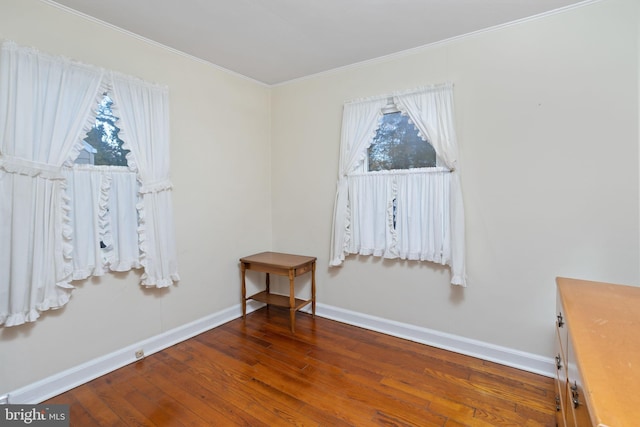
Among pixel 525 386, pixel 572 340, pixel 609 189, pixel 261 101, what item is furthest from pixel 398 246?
pixel 261 101

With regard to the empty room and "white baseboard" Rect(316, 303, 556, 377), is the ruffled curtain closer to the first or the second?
the empty room

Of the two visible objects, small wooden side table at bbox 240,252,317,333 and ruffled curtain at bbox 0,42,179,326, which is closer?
ruffled curtain at bbox 0,42,179,326

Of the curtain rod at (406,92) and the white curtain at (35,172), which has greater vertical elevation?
the curtain rod at (406,92)

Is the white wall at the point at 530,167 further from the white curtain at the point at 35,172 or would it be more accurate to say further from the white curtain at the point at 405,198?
the white curtain at the point at 35,172

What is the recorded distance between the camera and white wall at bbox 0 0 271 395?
1.89 m

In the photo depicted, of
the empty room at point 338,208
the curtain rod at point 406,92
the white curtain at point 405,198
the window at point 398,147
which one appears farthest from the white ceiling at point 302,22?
the window at point 398,147

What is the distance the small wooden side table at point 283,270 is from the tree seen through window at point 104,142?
1.47m

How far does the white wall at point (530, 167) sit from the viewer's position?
1.91m

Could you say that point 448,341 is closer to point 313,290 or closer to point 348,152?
point 313,290

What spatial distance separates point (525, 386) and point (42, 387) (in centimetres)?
320

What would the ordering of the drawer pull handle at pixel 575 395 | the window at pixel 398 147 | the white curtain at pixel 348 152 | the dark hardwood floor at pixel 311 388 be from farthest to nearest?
the white curtain at pixel 348 152, the window at pixel 398 147, the dark hardwood floor at pixel 311 388, the drawer pull handle at pixel 575 395

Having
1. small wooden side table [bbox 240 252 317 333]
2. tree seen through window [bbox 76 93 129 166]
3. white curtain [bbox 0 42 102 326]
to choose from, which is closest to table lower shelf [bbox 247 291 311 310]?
small wooden side table [bbox 240 252 317 333]

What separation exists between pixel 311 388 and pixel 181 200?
1906 millimetres

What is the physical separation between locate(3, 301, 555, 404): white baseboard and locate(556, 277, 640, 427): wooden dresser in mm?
836
